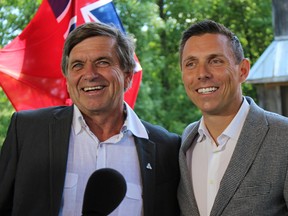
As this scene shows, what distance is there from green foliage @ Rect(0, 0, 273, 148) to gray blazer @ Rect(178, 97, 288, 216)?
20.9 feet

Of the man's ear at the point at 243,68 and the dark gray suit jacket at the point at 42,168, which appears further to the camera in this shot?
the man's ear at the point at 243,68

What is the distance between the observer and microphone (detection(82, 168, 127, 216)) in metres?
1.58

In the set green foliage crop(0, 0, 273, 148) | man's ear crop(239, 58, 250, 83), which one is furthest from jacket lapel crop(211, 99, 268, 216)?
green foliage crop(0, 0, 273, 148)

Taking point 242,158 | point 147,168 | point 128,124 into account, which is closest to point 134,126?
point 128,124

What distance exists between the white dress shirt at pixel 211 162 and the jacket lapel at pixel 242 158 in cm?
7

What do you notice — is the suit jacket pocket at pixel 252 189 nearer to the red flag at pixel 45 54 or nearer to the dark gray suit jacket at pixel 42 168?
the dark gray suit jacket at pixel 42 168

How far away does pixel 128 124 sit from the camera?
9.78 ft

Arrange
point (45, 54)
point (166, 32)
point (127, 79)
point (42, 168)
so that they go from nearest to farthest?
point (42, 168), point (127, 79), point (45, 54), point (166, 32)

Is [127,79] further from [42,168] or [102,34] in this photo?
[42,168]

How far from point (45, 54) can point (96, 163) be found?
233 cm

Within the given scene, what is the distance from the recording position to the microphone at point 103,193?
158cm

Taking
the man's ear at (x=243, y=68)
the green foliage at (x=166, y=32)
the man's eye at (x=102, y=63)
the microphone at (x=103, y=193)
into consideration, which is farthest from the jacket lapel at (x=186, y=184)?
the green foliage at (x=166, y=32)

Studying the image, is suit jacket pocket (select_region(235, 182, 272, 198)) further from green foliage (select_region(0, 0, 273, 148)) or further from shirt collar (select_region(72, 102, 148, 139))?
green foliage (select_region(0, 0, 273, 148))

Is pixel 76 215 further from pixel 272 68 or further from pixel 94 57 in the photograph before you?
pixel 272 68
